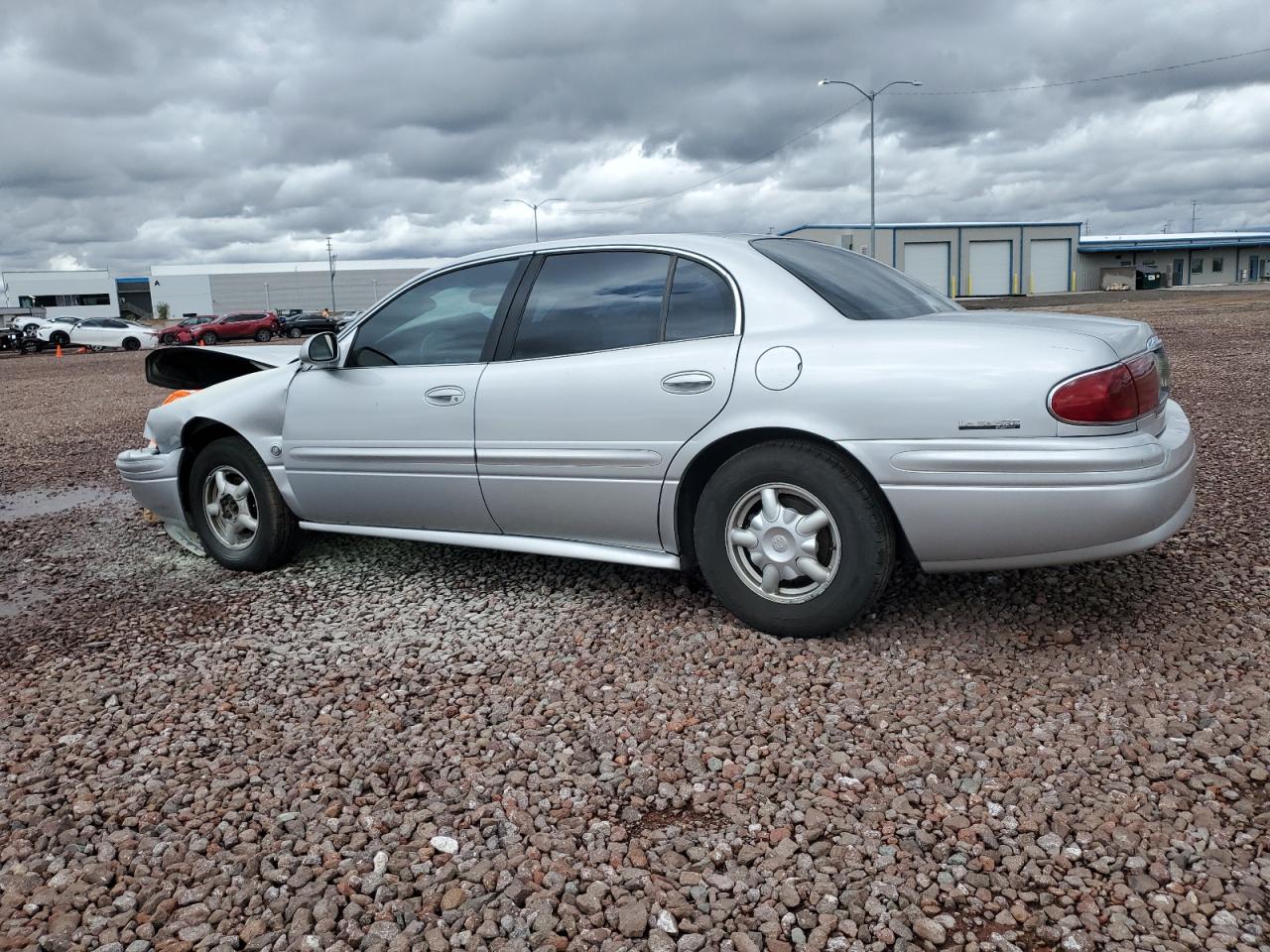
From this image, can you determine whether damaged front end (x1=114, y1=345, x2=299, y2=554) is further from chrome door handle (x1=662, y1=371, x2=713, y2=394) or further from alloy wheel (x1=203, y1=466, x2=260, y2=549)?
chrome door handle (x1=662, y1=371, x2=713, y2=394)

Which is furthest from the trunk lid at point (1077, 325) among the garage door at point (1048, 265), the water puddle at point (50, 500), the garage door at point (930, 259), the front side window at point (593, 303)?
the garage door at point (1048, 265)

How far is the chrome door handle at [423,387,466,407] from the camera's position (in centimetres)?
431

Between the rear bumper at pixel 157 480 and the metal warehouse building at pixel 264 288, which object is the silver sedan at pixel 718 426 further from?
the metal warehouse building at pixel 264 288

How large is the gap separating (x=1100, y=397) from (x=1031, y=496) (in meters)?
0.37

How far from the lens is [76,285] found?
95.1m

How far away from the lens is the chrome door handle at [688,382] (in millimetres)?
3734

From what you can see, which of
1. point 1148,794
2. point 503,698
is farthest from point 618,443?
point 1148,794

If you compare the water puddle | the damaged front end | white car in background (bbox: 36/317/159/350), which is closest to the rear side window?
the damaged front end

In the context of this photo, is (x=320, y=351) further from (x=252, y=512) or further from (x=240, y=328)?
(x=240, y=328)

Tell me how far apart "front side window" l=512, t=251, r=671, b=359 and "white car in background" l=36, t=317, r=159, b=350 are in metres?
37.3

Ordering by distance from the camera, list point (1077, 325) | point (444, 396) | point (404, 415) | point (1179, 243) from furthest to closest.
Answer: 1. point (1179, 243)
2. point (404, 415)
3. point (444, 396)
4. point (1077, 325)

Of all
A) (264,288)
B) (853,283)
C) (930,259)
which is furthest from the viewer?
(264,288)

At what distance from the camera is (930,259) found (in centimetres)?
6575

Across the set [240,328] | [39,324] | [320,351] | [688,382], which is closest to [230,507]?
[320,351]
